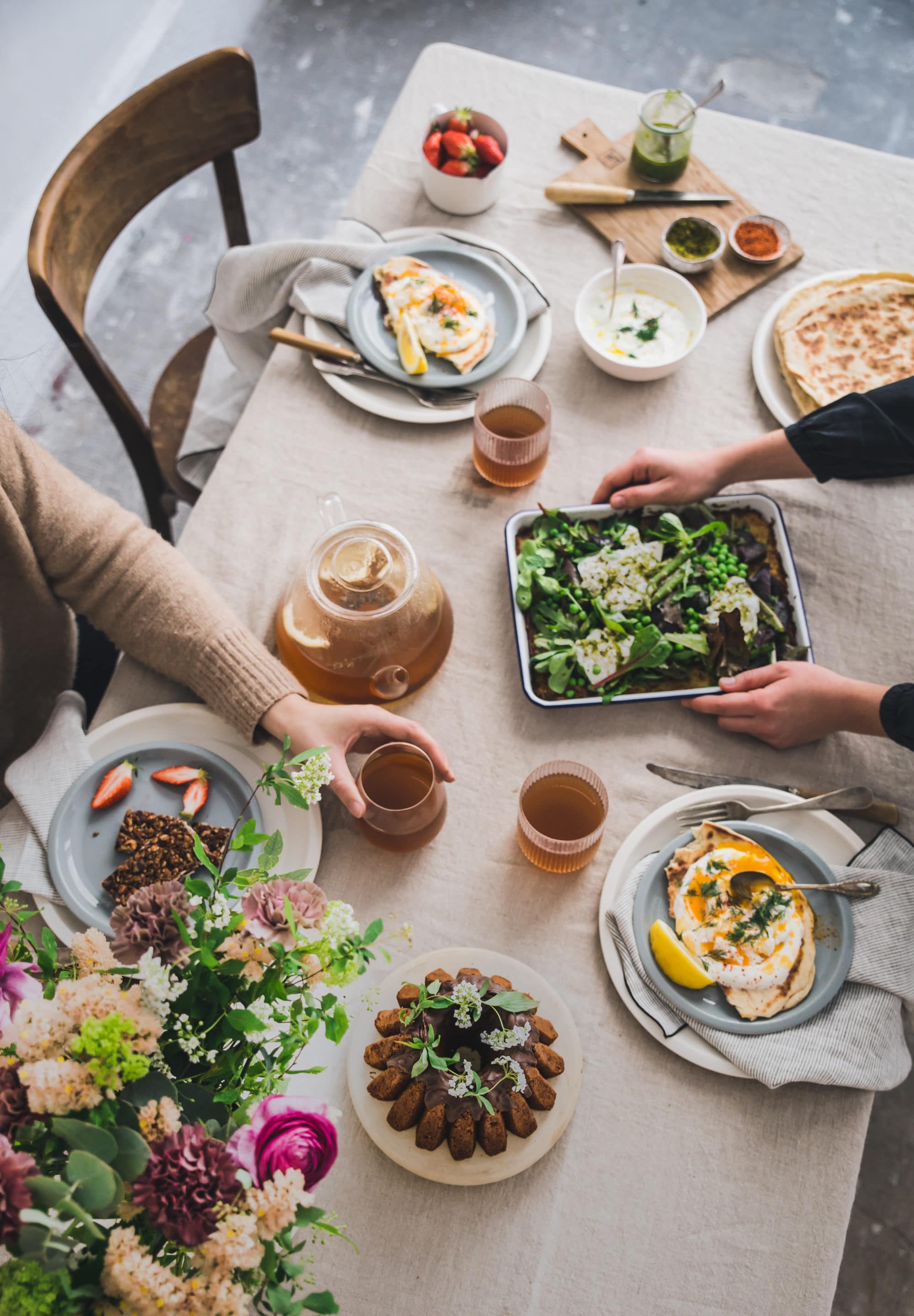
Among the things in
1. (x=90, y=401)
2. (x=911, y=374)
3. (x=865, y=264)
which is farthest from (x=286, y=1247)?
(x=90, y=401)

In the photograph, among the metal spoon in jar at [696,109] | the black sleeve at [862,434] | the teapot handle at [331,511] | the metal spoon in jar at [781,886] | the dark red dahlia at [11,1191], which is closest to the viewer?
the dark red dahlia at [11,1191]

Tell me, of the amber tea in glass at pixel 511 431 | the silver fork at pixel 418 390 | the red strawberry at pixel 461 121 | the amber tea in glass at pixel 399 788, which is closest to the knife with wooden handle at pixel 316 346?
the silver fork at pixel 418 390

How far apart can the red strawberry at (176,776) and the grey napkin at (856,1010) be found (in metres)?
0.55

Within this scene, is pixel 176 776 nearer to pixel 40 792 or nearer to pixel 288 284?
pixel 40 792

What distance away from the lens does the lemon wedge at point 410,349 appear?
1.42m

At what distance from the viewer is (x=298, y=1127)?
563mm

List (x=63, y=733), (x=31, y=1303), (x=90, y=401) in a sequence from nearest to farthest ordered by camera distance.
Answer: (x=31, y=1303)
(x=63, y=733)
(x=90, y=401)

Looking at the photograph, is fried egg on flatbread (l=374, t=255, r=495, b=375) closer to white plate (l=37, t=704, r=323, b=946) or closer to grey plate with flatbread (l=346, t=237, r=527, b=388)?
grey plate with flatbread (l=346, t=237, r=527, b=388)

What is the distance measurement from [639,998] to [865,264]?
1.36m

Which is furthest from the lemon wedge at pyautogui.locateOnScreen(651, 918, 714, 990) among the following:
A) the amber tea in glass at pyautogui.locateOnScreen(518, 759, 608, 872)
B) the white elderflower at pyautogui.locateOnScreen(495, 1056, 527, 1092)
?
the white elderflower at pyautogui.locateOnScreen(495, 1056, 527, 1092)

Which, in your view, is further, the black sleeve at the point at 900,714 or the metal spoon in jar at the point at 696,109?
the metal spoon in jar at the point at 696,109

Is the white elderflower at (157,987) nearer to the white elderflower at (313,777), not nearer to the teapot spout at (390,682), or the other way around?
the white elderflower at (313,777)

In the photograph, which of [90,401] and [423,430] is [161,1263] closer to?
[423,430]

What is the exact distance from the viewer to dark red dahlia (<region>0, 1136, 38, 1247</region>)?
19.2 inches
